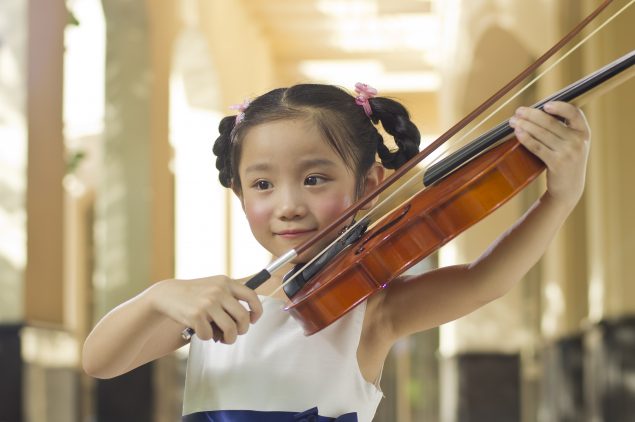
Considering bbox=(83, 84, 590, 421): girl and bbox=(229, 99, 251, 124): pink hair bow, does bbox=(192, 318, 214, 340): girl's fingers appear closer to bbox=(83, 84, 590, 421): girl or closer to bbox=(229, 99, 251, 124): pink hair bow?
bbox=(83, 84, 590, 421): girl

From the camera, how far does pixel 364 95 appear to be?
7.54ft

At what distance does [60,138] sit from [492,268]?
476cm

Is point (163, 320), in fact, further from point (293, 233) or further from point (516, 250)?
point (516, 250)

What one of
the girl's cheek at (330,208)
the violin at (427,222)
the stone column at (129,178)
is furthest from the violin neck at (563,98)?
the stone column at (129,178)

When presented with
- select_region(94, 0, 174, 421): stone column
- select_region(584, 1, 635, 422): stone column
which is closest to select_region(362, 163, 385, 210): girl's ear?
select_region(584, 1, 635, 422): stone column

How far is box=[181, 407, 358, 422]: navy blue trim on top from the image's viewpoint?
2.00 meters

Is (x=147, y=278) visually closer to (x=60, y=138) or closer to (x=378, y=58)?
(x=60, y=138)

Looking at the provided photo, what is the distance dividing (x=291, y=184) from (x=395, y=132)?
12.8 inches

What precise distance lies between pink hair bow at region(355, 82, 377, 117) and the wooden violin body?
415mm

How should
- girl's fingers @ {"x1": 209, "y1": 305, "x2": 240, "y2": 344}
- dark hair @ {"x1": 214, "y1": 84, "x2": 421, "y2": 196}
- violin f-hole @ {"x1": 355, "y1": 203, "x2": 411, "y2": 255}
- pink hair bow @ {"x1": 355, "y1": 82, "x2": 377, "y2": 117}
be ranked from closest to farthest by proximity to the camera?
girl's fingers @ {"x1": 209, "y1": 305, "x2": 240, "y2": 344}
violin f-hole @ {"x1": 355, "y1": 203, "x2": 411, "y2": 255}
dark hair @ {"x1": 214, "y1": 84, "x2": 421, "y2": 196}
pink hair bow @ {"x1": 355, "y1": 82, "x2": 377, "y2": 117}

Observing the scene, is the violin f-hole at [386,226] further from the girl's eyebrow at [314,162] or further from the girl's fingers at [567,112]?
the girl's fingers at [567,112]

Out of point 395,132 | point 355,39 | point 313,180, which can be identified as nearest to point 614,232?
point 395,132

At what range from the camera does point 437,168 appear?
1.98 m

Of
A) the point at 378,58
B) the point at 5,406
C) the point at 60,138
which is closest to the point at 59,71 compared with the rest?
the point at 60,138
